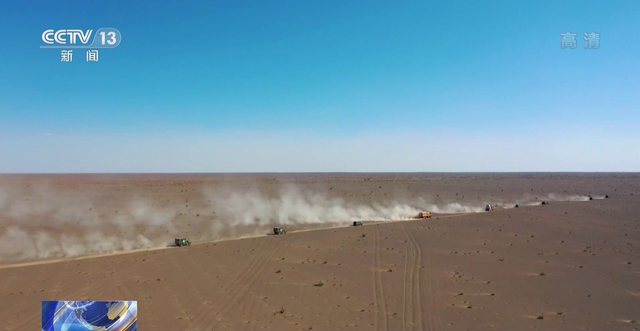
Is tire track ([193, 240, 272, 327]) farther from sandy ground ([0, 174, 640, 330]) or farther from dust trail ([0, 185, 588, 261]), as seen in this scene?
dust trail ([0, 185, 588, 261])

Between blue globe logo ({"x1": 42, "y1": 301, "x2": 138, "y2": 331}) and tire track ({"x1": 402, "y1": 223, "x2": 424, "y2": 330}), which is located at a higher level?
blue globe logo ({"x1": 42, "y1": 301, "x2": 138, "y2": 331})

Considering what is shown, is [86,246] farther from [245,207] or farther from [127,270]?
[245,207]

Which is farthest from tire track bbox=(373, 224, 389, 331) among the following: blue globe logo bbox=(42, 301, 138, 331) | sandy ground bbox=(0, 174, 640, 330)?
blue globe logo bbox=(42, 301, 138, 331)

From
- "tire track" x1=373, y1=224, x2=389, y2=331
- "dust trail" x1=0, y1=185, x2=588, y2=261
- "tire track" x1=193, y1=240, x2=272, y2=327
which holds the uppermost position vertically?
"dust trail" x1=0, y1=185, x2=588, y2=261

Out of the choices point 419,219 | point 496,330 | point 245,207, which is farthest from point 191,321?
point 245,207

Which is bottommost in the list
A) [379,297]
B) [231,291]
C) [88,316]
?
[379,297]

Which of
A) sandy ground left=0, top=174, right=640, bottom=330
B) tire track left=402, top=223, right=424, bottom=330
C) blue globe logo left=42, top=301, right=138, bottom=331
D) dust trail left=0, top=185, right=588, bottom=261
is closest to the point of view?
blue globe logo left=42, top=301, right=138, bottom=331

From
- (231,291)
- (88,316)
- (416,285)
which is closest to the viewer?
(88,316)

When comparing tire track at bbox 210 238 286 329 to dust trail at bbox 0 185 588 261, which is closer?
tire track at bbox 210 238 286 329

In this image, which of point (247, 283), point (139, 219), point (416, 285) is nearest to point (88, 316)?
point (247, 283)

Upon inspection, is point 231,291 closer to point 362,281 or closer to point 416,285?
point 362,281

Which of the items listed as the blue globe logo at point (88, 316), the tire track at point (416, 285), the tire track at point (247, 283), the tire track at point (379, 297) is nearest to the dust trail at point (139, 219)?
the tire track at point (247, 283)
